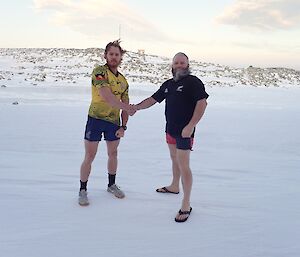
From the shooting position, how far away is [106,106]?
4336 mm

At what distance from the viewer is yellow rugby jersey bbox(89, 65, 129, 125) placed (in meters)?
4.18

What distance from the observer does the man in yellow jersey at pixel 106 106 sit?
420 cm

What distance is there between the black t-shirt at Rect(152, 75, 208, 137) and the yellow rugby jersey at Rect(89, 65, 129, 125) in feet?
2.08

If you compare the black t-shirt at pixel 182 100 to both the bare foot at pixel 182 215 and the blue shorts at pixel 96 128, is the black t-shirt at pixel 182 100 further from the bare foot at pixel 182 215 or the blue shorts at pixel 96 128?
the bare foot at pixel 182 215

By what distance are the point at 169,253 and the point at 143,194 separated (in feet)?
5.32

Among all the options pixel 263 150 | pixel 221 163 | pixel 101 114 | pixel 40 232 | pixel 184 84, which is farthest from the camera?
pixel 263 150

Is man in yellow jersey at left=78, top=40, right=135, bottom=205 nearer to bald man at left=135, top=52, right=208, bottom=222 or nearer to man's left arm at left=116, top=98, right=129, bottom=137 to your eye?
man's left arm at left=116, top=98, right=129, bottom=137

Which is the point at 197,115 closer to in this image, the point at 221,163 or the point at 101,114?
the point at 101,114

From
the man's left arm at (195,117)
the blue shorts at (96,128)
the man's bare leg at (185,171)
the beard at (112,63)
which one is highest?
the beard at (112,63)

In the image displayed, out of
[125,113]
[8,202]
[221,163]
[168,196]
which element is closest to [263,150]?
[221,163]

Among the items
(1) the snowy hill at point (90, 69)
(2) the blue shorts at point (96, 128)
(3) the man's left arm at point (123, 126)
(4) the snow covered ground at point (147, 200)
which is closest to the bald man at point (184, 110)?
(4) the snow covered ground at point (147, 200)

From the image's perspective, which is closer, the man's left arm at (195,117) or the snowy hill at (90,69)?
the man's left arm at (195,117)

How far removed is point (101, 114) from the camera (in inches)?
171

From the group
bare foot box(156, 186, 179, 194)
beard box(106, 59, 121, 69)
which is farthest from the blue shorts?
bare foot box(156, 186, 179, 194)
